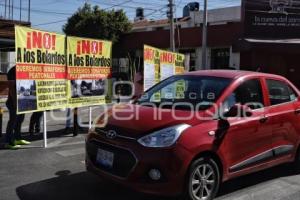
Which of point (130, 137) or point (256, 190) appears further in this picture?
point (256, 190)

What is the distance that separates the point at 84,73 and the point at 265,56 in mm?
21507

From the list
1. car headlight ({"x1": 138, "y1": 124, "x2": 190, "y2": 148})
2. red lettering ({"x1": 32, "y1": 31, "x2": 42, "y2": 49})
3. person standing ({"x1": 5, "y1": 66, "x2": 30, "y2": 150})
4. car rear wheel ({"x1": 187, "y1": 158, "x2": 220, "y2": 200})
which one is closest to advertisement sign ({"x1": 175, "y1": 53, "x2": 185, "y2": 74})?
red lettering ({"x1": 32, "y1": 31, "x2": 42, "y2": 49})

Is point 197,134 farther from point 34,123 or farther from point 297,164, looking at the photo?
point 34,123

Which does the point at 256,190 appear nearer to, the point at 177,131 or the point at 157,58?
the point at 177,131

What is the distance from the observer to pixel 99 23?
40.7 metres

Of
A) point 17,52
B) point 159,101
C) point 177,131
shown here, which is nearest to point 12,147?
point 17,52

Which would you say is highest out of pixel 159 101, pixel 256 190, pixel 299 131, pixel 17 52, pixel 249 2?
pixel 249 2

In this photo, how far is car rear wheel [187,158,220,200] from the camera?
5262 mm

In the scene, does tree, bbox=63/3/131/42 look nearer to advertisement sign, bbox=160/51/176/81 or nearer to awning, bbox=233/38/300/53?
awning, bbox=233/38/300/53

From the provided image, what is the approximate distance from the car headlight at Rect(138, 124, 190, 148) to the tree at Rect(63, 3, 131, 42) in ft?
114

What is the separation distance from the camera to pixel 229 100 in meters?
5.98

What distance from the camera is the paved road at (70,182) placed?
5.73 m

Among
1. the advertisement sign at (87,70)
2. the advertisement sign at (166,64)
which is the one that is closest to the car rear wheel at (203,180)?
the advertisement sign at (87,70)

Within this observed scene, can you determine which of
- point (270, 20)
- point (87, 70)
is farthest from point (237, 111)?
point (270, 20)
